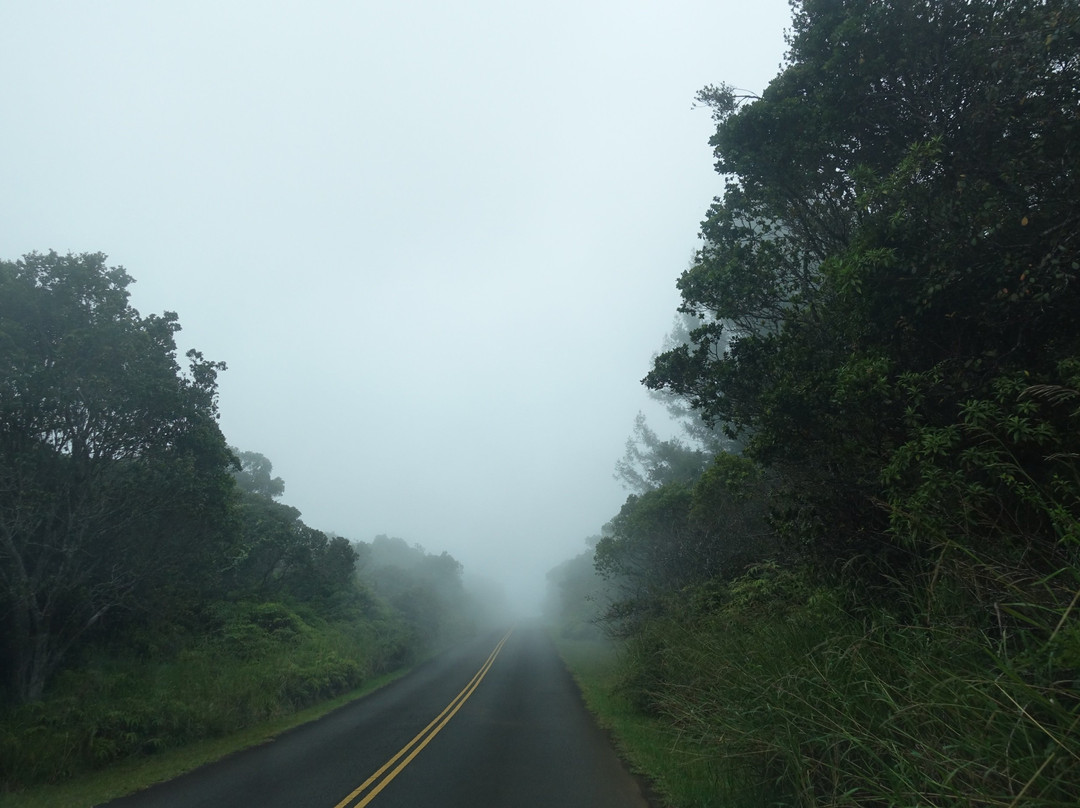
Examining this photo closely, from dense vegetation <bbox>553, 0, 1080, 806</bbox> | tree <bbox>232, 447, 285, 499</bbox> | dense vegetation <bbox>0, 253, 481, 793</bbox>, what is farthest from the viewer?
tree <bbox>232, 447, 285, 499</bbox>

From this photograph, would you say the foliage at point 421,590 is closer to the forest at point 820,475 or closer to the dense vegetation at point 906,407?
the forest at point 820,475

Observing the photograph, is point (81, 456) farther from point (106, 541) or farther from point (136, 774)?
point (136, 774)

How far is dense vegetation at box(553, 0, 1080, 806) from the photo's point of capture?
14.0 ft

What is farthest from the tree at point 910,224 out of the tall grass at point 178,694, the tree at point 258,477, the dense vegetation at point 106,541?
the tree at point 258,477

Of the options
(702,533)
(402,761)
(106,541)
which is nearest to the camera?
(402,761)

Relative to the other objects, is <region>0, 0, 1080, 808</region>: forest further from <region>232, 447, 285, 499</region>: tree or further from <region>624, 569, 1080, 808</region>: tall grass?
<region>232, 447, 285, 499</region>: tree

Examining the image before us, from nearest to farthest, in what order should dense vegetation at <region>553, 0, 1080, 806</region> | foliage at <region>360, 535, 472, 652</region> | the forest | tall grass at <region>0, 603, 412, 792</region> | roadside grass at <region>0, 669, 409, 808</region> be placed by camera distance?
dense vegetation at <region>553, 0, 1080, 806</region> → the forest → roadside grass at <region>0, 669, 409, 808</region> → tall grass at <region>0, 603, 412, 792</region> → foliage at <region>360, 535, 472, 652</region>

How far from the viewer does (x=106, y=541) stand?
1486 centimetres

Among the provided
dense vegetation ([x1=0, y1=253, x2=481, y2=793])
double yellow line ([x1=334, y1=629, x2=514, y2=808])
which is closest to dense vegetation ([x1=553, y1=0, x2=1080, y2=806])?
double yellow line ([x1=334, y1=629, x2=514, y2=808])

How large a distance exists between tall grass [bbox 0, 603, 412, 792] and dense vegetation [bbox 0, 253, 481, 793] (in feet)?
0.16

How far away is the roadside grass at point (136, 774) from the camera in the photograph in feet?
29.4

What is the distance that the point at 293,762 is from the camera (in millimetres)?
10445

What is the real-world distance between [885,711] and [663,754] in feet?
18.7

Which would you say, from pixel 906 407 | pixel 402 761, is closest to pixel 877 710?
pixel 906 407
